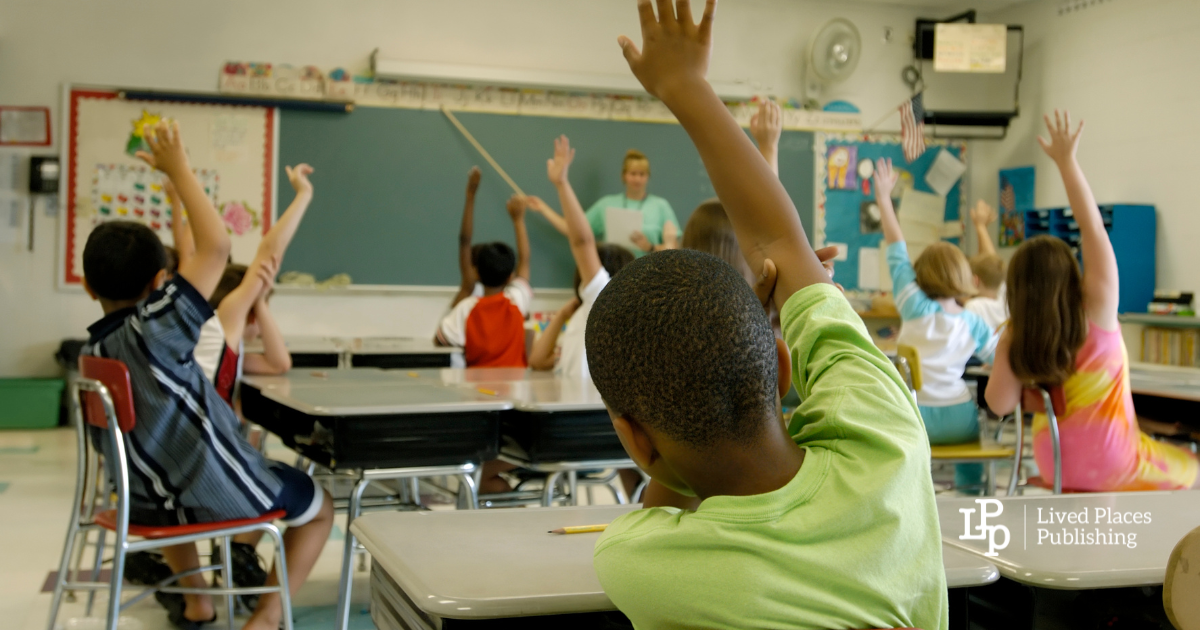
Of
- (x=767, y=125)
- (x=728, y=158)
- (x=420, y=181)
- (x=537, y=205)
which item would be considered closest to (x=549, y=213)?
(x=537, y=205)

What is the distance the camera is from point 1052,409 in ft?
8.82

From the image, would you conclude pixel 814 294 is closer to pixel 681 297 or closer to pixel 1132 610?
pixel 681 297

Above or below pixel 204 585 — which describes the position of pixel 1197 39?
above

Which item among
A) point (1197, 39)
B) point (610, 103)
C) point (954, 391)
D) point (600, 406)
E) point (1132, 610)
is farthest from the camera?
point (610, 103)

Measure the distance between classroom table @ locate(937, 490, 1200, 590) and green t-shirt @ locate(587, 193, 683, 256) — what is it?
5.17 meters

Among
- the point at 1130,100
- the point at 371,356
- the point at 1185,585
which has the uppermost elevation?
the point at 1130,100

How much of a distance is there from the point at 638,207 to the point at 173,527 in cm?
489

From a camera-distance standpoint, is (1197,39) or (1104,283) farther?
(1197,39)

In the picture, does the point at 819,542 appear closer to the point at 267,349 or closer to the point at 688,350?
the point at 688,350

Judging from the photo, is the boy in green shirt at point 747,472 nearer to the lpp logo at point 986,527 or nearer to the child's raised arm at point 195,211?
the lpp logo at point 986,527

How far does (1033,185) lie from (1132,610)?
6.80 meters

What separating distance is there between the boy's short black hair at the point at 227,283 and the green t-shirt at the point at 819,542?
2.67m

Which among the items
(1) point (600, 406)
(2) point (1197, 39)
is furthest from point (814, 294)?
(2) point (1197, 39)

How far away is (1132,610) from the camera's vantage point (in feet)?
3.94
